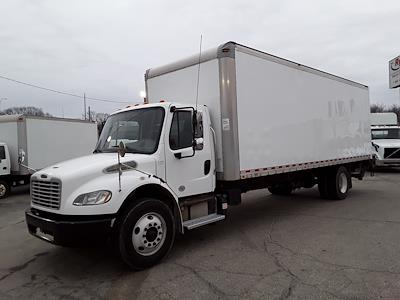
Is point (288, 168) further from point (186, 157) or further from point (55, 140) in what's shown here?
point (55, 140)

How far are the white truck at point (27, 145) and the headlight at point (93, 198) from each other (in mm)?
9573

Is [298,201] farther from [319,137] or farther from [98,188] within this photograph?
[98,188]

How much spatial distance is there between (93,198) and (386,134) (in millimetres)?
20414

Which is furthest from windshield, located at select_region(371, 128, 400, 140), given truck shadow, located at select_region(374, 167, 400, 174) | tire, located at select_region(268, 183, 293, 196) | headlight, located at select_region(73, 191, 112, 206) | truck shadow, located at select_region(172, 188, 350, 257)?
headlight, located at select_region(73, 191, 112, 206)

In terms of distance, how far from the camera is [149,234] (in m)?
5.53

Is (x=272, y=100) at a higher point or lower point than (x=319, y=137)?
higher

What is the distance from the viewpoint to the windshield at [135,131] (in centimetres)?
609

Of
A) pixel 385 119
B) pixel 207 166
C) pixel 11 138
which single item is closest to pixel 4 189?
pixel 11 138

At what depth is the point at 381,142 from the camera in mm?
20516

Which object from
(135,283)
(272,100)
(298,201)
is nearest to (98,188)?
(135,283)

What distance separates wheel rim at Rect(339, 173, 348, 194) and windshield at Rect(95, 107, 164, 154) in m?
6.96

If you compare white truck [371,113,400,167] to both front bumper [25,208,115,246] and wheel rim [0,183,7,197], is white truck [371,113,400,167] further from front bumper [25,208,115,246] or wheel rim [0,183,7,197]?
wheel rim [0,183,7,197]

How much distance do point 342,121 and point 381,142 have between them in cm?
1130

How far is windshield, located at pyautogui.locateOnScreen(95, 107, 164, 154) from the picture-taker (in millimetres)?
6086
